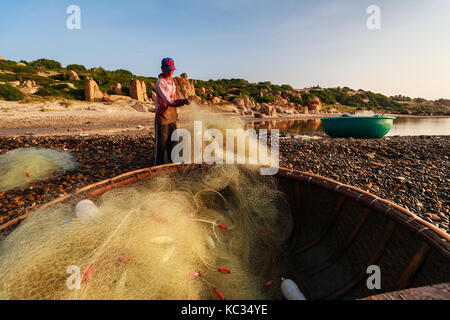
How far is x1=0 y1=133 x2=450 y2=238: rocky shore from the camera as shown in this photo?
3.57 metres

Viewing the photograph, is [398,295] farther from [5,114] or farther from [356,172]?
[5,114]

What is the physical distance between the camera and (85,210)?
6.46ft

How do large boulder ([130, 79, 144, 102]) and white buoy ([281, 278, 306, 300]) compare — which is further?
large boulder ([130, 79, 144, 102])

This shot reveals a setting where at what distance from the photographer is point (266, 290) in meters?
2.09

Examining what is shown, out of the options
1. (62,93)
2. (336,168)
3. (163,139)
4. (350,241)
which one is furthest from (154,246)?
(62,93)

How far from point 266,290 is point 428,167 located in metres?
5.98

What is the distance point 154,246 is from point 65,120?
19144 mm

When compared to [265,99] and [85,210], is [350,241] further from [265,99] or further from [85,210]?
[265,99]

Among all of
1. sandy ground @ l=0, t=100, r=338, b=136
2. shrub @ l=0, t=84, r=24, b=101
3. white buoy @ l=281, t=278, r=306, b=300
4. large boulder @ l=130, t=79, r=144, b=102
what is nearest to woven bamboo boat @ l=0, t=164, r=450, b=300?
white buoy @ l=281, t=278, r=306, b=300

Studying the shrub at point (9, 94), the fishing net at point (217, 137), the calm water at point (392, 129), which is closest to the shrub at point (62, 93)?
the shrub at point (9, 94)

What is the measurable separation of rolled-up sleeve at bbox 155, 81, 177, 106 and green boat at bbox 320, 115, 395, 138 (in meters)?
9.13

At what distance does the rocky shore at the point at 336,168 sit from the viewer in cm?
357

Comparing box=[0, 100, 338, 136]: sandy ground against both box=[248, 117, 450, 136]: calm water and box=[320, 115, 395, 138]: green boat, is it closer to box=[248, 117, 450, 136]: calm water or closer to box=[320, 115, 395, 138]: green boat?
box=[248, 117, 450, 136]: calm water
